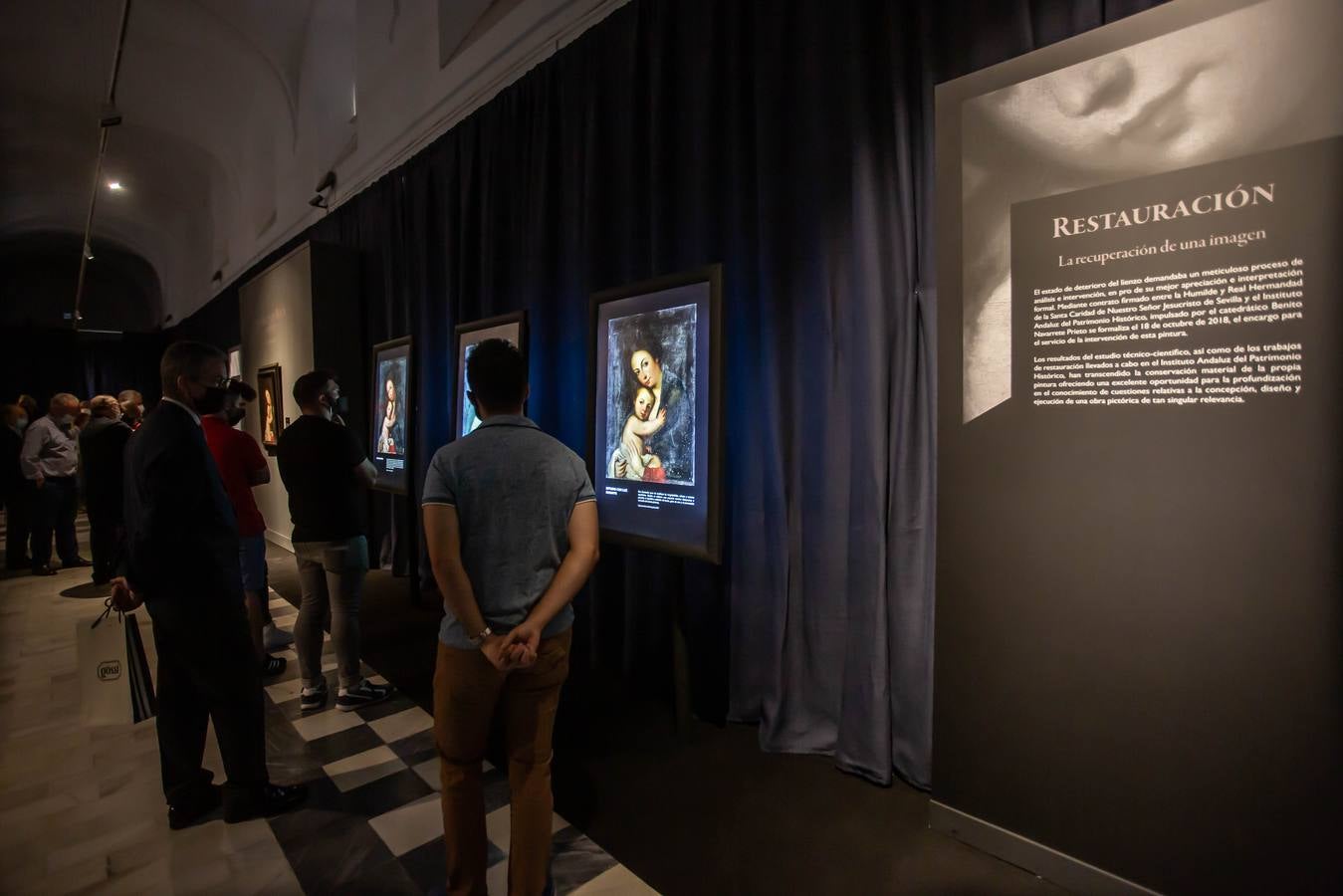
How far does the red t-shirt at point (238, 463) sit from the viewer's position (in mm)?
3148

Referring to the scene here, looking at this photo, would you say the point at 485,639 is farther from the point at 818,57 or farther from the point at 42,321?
the point at 42,321

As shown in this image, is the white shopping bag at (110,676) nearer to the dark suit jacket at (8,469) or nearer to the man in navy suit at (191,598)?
the man in navy suit at (191,598)

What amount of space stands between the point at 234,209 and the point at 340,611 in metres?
11.1

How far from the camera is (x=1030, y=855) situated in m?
1.77

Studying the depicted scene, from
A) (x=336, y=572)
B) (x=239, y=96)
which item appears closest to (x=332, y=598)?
(x=336, y=572)

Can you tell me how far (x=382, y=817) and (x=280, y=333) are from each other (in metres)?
6.00

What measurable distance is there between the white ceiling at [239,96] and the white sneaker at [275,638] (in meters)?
3.85

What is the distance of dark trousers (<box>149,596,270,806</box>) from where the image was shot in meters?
2.07

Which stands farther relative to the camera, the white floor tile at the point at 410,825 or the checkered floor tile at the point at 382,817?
the white floor tile at the point at 410,825

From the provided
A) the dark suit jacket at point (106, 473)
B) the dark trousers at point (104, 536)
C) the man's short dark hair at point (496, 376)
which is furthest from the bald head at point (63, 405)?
the man's short dark hair at point (496, 376)

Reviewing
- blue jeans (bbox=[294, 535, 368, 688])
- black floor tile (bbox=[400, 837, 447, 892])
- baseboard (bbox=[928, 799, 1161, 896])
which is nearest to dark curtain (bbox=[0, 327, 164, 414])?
blue jeans (bbox=[294, 535, 368, 688])

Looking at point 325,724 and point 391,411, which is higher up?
point 391,411

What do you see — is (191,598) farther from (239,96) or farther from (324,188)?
(239,96)

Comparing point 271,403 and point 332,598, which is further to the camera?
point 271,403
